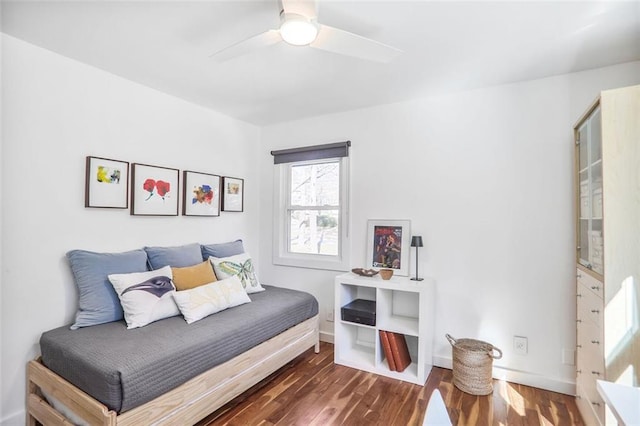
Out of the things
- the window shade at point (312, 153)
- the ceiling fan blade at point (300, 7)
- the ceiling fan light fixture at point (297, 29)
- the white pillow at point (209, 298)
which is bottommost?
the white pillow at point (209, 298)

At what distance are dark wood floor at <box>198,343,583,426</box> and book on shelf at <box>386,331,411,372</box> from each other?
0.45 ft

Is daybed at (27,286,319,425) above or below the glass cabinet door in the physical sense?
below

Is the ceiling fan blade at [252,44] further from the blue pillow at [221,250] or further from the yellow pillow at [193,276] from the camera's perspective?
the blue pillow at [221,250]

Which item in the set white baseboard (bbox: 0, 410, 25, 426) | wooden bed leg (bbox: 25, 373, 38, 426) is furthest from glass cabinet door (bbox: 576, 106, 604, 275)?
white baseboard (bbox: 0, 410, 25, 426)

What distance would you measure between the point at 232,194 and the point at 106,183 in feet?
4.14

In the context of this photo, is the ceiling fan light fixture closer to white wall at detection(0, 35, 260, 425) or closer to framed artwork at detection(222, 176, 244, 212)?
white wall at detection(0, 35, 260, 425)

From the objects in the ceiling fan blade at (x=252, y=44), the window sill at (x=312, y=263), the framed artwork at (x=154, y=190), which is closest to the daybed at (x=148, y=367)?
the framed artwork at (x=154, y=190)

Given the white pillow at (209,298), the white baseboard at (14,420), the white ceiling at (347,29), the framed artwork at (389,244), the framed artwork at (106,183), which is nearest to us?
the white ceiling at (347,29)

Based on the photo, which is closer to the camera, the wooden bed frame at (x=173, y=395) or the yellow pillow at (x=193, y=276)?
the wooden bed frame at (x=173, y=395)

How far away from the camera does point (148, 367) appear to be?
62.4 inches

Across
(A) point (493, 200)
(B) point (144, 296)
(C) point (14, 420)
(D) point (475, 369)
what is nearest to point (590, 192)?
(A) point (493, 200)

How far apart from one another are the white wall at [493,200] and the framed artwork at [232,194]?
1328 mm

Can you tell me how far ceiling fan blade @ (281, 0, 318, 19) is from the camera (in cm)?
141

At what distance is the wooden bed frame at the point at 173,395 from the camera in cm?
152
